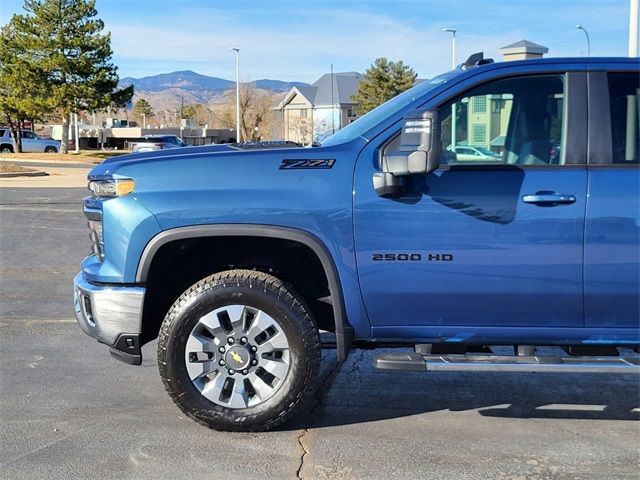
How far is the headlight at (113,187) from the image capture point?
159 inches

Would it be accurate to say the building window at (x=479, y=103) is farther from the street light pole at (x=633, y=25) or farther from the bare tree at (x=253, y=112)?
the bare tree at (x=253, y=112)

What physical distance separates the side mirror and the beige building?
71479 mm

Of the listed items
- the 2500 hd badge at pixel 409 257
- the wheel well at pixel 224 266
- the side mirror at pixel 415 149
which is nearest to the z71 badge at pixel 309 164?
the side mirror at pixel 415 149

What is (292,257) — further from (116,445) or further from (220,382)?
(116,445)

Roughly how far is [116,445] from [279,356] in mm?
1033

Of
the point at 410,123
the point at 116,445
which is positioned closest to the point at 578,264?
the point at 410,123

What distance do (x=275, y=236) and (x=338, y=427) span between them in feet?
4.08

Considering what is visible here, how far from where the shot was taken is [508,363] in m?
3.89

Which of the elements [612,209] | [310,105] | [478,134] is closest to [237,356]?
[478,134]

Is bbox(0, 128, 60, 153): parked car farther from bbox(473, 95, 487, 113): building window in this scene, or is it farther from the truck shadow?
bbox(473, 95, 487, 113): building window

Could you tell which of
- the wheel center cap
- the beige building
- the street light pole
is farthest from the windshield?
the beige building

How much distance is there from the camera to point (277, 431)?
166 inches

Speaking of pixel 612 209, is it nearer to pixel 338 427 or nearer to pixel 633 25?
pixel 338 427

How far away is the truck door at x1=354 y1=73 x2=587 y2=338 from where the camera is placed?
12.8 ft
